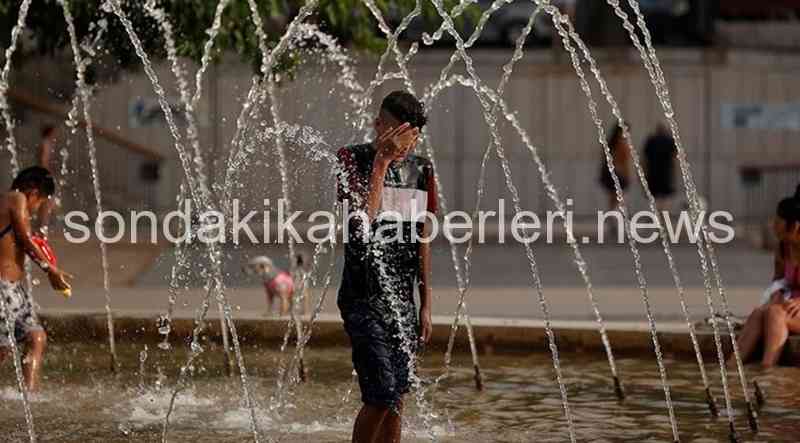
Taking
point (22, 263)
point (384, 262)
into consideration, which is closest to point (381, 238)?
point (384, 262)

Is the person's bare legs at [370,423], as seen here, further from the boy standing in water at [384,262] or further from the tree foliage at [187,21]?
the tree foliage at [187,21]

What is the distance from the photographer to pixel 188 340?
10.8 meters

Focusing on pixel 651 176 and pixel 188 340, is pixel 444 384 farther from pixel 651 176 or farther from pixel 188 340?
pixel 651 176

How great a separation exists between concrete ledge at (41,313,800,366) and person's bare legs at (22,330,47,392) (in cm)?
174

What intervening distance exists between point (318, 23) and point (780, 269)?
4.79 m

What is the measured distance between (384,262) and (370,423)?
60 cm

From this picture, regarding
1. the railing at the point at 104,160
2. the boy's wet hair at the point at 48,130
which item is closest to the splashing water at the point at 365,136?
the boy's wet hair at the point at 48,130


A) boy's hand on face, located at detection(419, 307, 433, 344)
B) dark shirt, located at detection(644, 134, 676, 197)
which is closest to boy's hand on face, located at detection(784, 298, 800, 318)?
boy's hand on face, located at detection(419, 307, 433, 344)

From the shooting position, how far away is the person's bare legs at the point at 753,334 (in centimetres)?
986

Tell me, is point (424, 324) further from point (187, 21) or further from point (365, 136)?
point (365, 136)

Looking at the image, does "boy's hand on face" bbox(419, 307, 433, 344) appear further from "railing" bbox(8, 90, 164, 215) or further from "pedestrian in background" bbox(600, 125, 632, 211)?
"railing" bbox(8, 90, 164, 215)

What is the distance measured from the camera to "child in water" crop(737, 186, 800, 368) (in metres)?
9.76

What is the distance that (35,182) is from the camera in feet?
29.3

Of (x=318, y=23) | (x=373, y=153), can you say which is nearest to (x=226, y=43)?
(x=318, y=23)
